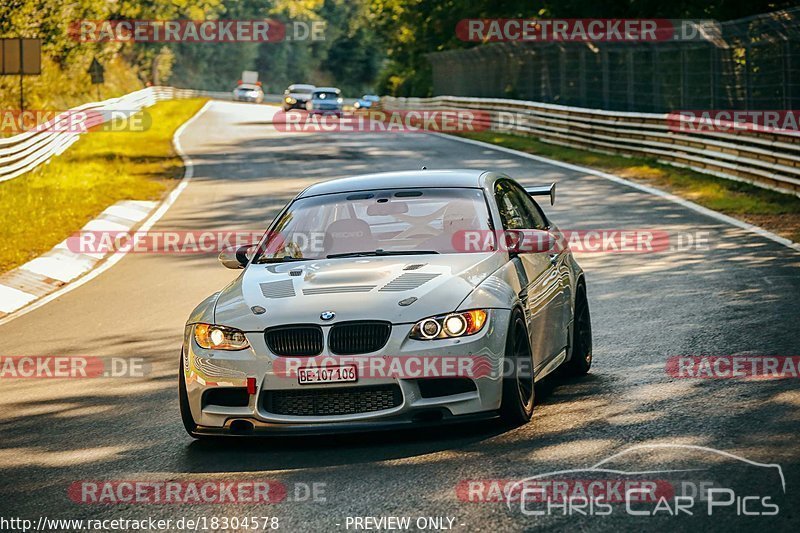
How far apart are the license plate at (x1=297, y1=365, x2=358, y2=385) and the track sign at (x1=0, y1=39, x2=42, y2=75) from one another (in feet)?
69.0

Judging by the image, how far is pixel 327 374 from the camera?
709 centimetres

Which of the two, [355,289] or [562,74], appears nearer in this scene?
[355,289]

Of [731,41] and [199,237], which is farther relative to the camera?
[731,41]

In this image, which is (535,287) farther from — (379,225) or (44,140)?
(44,140)

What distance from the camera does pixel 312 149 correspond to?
35750mm

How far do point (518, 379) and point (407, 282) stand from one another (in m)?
0.81

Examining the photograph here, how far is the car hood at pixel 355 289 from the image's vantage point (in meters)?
7.23

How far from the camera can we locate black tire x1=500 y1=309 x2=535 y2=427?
732 centimetres

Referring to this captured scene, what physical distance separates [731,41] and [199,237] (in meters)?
11.9

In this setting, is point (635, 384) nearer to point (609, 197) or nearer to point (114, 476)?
point (114, 476)

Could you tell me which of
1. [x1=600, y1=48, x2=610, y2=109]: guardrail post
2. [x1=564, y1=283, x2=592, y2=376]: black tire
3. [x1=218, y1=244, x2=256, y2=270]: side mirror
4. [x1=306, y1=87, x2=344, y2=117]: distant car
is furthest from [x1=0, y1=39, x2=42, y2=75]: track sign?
[x1=306, y1=87, x2=344, y2=117]: distant car

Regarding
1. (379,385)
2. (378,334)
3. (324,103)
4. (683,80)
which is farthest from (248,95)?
(379,385)

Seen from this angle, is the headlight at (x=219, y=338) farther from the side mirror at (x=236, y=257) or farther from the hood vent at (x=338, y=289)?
the side mirror at (x=236, y=257)

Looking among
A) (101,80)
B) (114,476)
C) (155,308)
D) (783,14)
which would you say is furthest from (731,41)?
(101,80)
